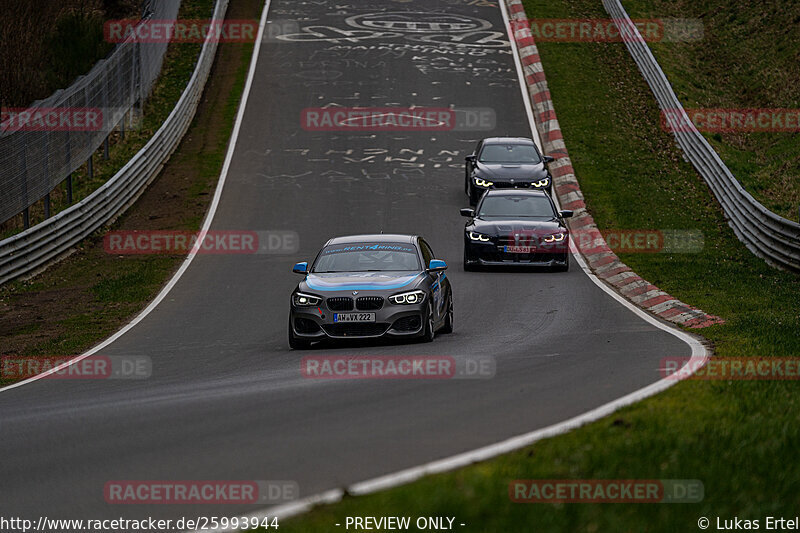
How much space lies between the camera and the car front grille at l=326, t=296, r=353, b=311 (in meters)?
13.8

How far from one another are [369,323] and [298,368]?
1.82 m

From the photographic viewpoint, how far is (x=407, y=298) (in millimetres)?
13836

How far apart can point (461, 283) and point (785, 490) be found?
14.4 metres

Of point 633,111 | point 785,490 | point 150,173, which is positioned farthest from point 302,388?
point 633,111

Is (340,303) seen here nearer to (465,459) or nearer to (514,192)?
(465,459)

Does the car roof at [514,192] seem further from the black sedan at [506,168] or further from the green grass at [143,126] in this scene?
the green grass at [143,126]

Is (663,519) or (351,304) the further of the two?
(351,304)

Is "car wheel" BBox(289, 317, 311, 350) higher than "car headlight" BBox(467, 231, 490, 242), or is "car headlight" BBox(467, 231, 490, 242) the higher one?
"car headlight" BBox(467, 231, 490, 242)

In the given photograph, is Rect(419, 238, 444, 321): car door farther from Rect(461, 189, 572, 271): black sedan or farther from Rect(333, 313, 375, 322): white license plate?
Rect(461, 189, 572, 271): black sedan

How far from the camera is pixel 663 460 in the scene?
662cm

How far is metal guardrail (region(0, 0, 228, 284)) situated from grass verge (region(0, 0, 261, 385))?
0.25 m

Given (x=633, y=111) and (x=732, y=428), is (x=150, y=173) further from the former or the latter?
(x=732, y=428)

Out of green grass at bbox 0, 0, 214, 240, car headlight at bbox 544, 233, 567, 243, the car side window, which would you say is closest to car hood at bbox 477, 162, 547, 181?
car headlight at bbox 544, 233, 567, 243

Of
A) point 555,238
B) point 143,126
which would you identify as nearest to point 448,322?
point 555,238
